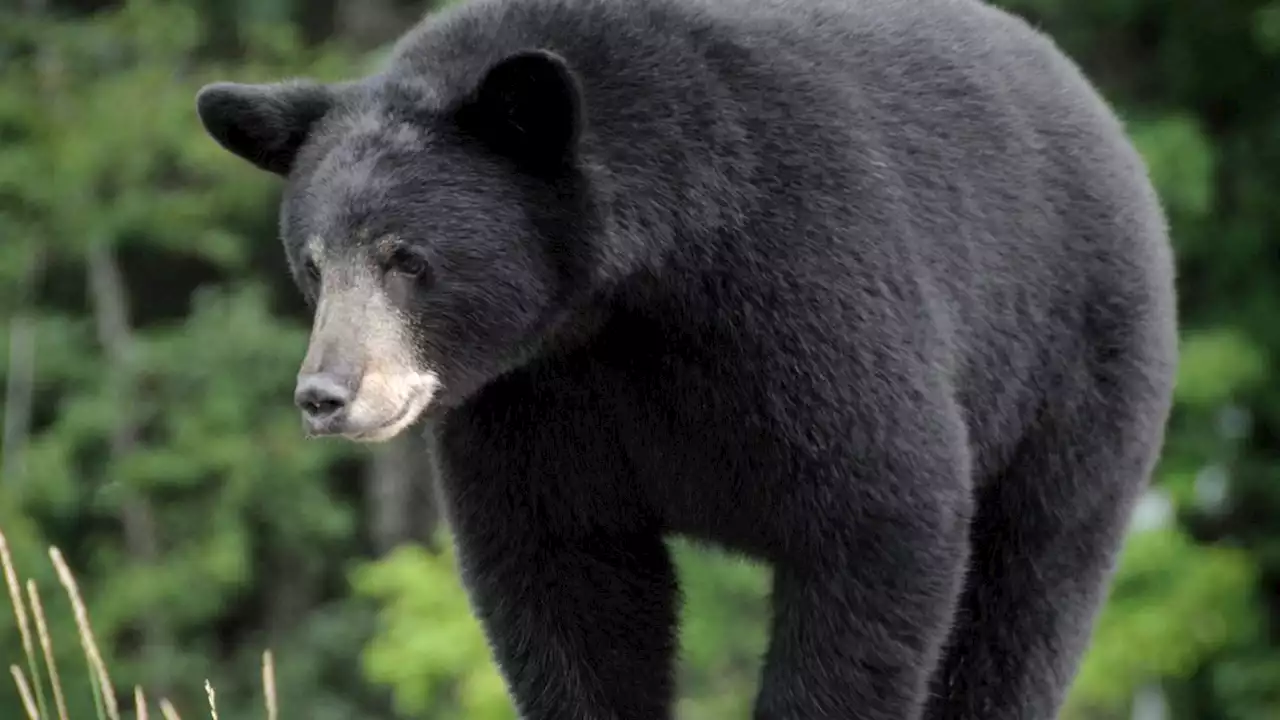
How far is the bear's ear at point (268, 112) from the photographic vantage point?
10.3ft

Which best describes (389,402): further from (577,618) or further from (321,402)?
(577,618)

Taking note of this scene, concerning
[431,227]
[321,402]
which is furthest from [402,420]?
[431,227]

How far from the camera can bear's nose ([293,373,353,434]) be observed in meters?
2.82

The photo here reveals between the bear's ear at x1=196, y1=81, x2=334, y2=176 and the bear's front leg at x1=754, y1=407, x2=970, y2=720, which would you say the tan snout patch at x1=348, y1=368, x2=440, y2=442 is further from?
the bear's front leg at x1=754, y1=407, x2=970, y2=720

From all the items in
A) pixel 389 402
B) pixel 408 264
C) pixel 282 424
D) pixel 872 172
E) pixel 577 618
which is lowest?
pixel 282 424

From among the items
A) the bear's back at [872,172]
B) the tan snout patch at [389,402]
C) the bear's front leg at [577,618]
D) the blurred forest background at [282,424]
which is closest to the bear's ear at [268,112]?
the bear's back at [872,172]

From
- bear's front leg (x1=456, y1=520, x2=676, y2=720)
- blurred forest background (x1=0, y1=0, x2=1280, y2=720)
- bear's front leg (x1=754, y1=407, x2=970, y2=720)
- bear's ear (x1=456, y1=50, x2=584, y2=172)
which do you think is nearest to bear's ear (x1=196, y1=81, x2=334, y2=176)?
bear's ear (x1=456, y1=50, x2=584, y2=172)

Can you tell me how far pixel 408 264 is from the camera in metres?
3.03

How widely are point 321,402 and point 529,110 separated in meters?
0.58

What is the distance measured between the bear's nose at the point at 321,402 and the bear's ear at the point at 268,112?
546 millimetres

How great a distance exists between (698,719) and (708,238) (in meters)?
6.95

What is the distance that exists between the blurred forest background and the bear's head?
5351mm

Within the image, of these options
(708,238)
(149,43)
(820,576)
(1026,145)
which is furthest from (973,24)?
(149,43)

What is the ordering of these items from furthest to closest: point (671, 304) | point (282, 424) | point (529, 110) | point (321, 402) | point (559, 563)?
point (282, 424)
point (559, 563)
point (671, 304)
point (529, 110)
point (321, 402)
